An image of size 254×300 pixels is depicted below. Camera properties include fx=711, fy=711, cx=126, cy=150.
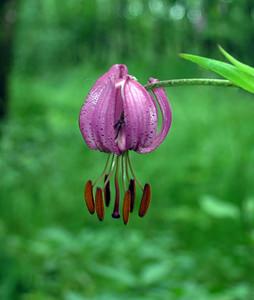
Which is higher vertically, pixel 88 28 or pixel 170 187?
pixel 88 28

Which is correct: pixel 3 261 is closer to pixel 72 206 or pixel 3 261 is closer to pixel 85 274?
pixel 85 274

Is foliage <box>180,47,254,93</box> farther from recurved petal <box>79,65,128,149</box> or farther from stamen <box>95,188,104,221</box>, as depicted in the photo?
stamen <box>95,188,104,221</box>

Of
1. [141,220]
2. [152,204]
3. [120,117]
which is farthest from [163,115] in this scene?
[152,204]

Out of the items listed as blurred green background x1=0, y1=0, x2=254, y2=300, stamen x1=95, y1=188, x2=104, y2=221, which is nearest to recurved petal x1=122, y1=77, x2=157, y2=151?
stamen x1=95, y1=188, x2=104, y2=221

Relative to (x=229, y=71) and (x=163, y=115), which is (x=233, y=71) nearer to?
(x=229, y=71)

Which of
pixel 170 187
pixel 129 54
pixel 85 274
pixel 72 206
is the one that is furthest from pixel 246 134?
pixel 129 54

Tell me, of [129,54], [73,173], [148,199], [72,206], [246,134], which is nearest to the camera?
[148,199]
